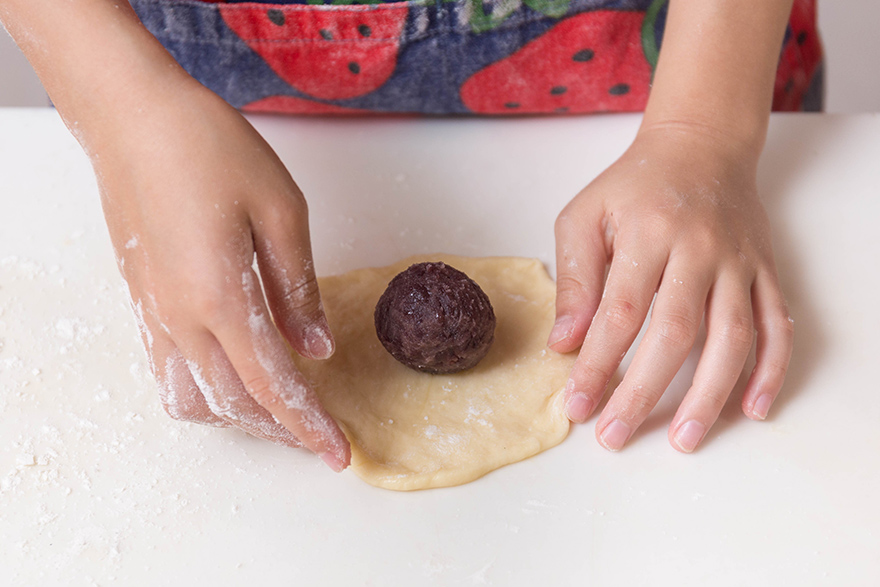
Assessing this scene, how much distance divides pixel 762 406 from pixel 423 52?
0.82m

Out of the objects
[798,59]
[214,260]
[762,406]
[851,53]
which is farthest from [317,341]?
[851,53]

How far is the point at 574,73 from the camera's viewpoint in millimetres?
1390

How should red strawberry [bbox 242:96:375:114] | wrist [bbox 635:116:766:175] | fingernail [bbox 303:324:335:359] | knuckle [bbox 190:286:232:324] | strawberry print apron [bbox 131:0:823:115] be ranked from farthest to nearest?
1. red strawberry [bbox 242:96:375:114]
2. strawberry print apron [bbox 131:0:823:115]
3. wrist [bbox 635:116:766:175]
4. fingernail [bbox 303:324:335:359]
5. knuckle [bbox 190:286:232:324]

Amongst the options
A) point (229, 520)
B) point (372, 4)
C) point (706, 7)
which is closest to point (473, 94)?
point (372, 4)

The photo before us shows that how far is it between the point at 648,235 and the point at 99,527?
834 millimetres

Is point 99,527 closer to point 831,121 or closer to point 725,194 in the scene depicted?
point 725,194

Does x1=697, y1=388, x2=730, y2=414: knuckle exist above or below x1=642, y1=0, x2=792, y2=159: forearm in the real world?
below

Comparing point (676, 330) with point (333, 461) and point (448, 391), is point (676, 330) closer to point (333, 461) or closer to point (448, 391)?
point (448, 391)

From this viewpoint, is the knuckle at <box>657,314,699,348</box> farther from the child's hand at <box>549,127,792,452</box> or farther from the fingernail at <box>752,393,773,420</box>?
the fingernail at <box>752,393,773,420</box>

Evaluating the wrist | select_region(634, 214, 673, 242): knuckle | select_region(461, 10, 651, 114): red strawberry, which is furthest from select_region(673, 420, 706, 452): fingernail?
select_region(461, 10, 651, 114): red strawberry

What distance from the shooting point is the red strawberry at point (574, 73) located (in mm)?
1324

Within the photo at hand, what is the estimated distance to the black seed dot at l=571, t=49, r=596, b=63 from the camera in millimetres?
1356

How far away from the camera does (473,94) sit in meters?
1.43

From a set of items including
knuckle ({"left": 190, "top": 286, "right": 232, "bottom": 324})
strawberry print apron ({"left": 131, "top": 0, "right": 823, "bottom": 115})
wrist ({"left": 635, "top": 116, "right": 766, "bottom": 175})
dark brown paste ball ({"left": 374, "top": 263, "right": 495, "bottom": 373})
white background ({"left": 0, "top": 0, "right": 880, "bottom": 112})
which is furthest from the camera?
white background ({"left": 0, "top": 0, "right": 880, "bottom": 112})
